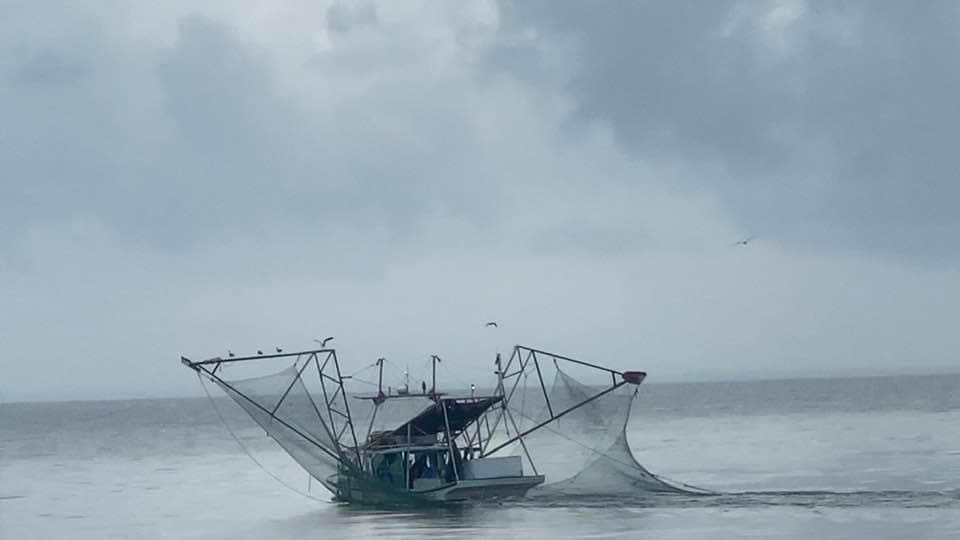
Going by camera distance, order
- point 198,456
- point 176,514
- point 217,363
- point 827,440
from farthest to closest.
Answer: point 198,456, point 827,440, point 176,514, point 217,363

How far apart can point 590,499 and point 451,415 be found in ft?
14.0

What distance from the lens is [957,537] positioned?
3219 centimetres

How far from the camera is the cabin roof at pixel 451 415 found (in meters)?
41.2

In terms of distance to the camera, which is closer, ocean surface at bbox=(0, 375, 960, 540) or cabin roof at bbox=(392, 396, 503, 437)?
ocean surface at bbox=(0, 375, 960, 540)

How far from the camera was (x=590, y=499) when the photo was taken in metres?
41.7

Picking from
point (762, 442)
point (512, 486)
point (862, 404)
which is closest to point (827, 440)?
point (762, 442)

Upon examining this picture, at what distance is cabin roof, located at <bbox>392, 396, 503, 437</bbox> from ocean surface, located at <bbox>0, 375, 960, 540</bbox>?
219 centimetres

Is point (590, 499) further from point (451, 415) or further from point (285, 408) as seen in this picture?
point (285, 408)

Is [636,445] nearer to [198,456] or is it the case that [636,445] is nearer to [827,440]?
[827,440]

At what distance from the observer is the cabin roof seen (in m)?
41.2

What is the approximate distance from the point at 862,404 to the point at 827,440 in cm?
6486

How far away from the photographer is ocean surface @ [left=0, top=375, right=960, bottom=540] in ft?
119

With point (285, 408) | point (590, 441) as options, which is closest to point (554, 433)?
point (590, 441)

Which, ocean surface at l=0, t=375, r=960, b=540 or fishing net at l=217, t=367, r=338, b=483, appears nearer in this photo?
ocean surface at l=0, t=375, r=960, b=540
